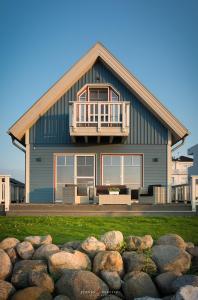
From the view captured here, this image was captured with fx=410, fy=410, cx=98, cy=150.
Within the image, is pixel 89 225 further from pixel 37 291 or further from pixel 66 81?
pixel 66 81

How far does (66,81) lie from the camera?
1580cm

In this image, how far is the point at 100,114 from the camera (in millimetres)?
15289

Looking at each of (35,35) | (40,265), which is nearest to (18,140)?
(35,35)

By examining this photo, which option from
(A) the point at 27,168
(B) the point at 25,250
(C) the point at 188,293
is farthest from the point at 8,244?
(A) the point at 27,168

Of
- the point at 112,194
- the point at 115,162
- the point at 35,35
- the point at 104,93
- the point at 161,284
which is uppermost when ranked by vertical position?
the point at 35,35

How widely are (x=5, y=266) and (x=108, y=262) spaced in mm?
1751

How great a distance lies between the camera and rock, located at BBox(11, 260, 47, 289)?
6699mm

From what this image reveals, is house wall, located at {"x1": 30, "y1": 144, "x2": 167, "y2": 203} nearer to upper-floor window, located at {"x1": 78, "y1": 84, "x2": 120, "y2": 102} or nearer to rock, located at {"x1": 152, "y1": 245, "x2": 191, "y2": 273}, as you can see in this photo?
upper-floor window, located at {"x1": 78, "y1": 84, "x2": 120, "y2": 102}

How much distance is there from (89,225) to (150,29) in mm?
9256

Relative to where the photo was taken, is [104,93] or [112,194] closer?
[112,194]

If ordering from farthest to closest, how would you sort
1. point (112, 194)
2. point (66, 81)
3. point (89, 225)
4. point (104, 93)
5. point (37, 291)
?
point (104, 93)
point (66, 81)
point (112, 194)
point (89, 225)
point (37, 291)

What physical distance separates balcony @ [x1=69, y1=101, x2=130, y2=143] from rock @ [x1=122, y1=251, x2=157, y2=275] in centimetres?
838

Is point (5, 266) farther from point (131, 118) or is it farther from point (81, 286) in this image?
point (131, 118)

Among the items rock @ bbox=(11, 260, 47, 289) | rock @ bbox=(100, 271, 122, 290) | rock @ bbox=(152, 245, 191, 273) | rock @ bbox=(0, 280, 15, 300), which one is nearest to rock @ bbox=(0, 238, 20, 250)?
rock @ bbox=(11, 260, 47, 289)
